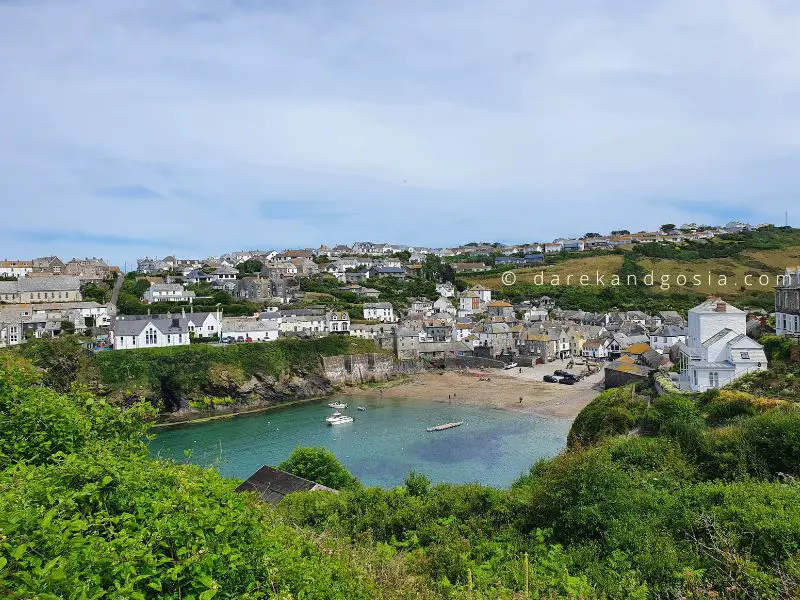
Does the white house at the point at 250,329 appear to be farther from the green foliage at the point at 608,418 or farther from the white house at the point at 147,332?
the green foliage at the point at 608,418

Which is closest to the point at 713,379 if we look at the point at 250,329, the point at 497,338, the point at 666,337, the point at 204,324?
the point at 666,337

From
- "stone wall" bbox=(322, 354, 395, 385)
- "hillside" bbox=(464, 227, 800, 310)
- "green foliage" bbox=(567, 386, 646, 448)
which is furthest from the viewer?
"hillside" bbox=(464, 227, 800, 310)

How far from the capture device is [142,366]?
1592 inches

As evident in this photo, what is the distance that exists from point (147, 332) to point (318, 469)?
32.7 metres

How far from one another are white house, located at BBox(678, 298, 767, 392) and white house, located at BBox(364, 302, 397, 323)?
39135 mm

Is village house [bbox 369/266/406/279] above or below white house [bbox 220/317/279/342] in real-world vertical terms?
above

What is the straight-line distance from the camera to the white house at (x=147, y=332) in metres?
44.6

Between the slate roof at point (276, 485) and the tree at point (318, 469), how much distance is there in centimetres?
163

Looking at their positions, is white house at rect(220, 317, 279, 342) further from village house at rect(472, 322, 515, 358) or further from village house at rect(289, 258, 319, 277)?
village house at rect(289, 258, 319, 277)

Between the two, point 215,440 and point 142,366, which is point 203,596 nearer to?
point 215,440

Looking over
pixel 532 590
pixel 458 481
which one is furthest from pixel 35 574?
pixel 458 481

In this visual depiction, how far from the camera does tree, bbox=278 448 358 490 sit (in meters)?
18.4

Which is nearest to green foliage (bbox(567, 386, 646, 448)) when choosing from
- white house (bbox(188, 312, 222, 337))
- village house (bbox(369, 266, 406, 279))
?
white house (bbox(188, 312, 222, 337))

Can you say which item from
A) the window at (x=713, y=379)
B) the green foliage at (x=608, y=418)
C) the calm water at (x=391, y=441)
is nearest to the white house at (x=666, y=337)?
the calm water at (x=391, y=441)
